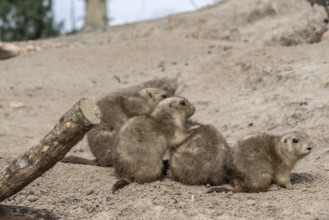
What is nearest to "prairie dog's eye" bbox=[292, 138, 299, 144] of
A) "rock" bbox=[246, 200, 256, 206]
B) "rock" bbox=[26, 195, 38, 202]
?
"rock" bbox=[246, 200, 256, 206]

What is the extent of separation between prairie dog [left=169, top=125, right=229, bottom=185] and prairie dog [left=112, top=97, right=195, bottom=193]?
0.46 feet

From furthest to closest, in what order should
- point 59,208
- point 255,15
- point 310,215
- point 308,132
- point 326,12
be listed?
point 255,15 → point 326,12 → point 308,132 → point 59,208 → point 310,215

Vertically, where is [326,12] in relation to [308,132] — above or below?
above

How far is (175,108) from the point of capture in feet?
22.0

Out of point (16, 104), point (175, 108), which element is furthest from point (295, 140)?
point (16, 104)

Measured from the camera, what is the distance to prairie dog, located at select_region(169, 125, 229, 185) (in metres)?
6.23

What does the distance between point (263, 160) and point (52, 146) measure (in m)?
2.00

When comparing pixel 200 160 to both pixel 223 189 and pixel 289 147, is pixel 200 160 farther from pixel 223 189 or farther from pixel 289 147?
pixel 289 147

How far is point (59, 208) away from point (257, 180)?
1660 mm

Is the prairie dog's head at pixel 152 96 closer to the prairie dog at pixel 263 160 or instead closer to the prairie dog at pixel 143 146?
the prairie dog at pixel 143 146

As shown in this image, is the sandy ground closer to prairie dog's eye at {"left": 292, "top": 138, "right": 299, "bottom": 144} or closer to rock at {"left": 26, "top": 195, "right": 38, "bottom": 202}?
rock at {"left": 26, "top": 195, "right": 38, "bottom": 202}

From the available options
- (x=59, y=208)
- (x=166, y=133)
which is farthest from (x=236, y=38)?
Result: (x=59, y=208)

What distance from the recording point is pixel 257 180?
614 cm

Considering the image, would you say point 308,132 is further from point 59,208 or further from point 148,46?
point 148,46
